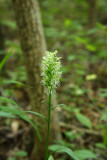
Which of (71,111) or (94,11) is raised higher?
(94,11)

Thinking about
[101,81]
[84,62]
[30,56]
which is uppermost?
[84,62]

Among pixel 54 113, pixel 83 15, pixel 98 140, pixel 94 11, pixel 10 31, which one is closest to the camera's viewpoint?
pixel 54 113

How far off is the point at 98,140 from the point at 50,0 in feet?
15.6

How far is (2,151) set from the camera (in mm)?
2430

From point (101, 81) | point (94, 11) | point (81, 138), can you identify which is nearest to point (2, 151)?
point (81, 138)

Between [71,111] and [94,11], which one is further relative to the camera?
[94,11]

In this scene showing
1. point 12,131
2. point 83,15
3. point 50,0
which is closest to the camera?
point 12,131

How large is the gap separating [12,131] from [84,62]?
8.71 feet

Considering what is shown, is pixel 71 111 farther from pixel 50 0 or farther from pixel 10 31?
pixel 10 31

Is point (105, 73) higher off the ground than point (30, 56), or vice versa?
point (105, 73)

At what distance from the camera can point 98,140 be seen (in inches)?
93.5

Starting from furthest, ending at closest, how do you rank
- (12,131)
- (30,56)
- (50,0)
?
(50,0) → (12,131) → (30,56)

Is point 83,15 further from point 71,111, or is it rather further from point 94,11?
point 71,111

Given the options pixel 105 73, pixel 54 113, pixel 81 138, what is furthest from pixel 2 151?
pixel 105 73
